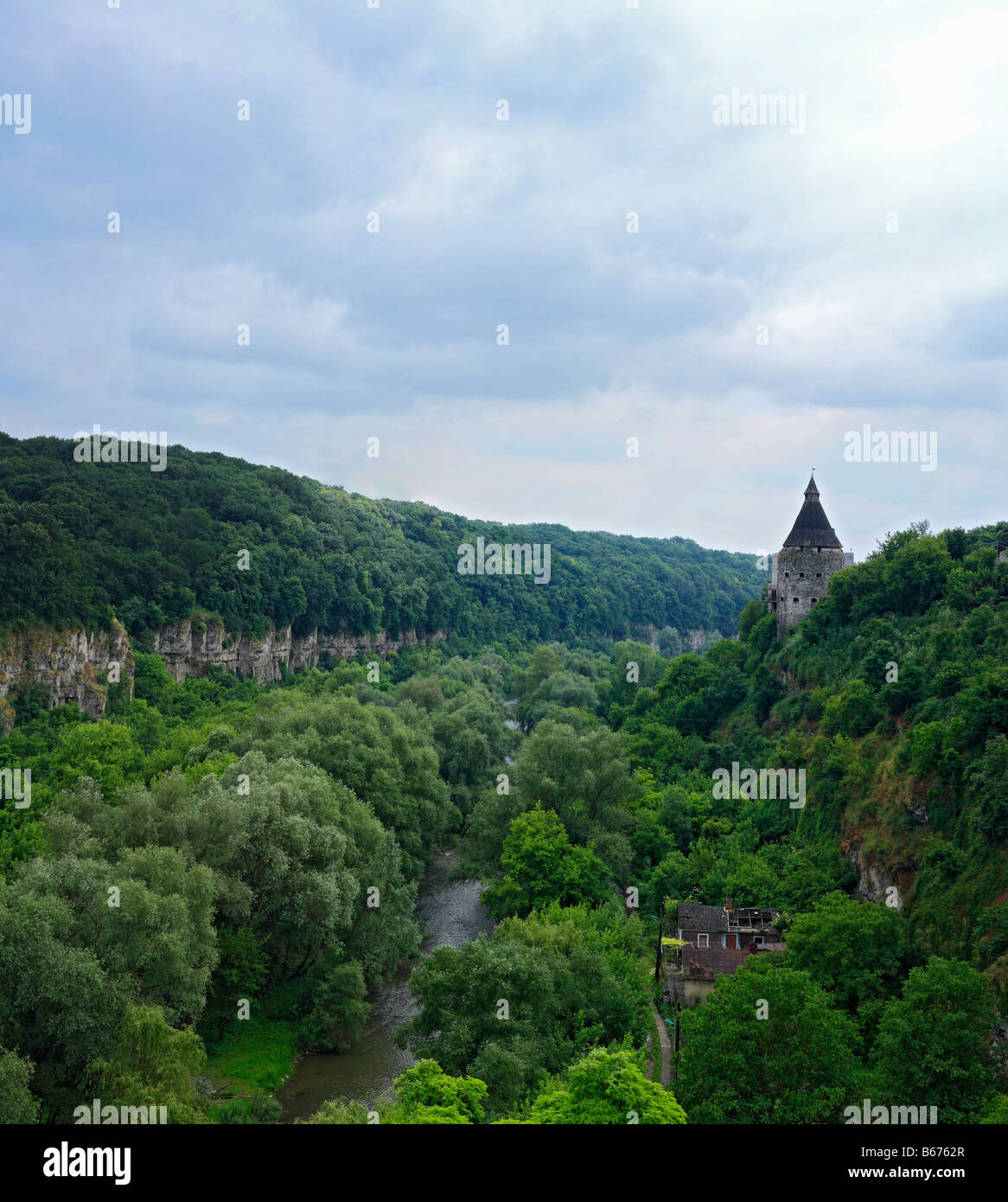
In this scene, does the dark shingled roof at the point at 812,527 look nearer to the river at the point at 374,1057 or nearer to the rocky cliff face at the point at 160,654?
the river at the point at 374,1057

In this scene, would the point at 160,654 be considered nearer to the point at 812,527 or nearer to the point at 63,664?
the point at 63,664

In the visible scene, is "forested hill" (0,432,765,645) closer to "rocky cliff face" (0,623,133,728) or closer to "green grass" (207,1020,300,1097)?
"rocky cliff face" (0,623,133,728)

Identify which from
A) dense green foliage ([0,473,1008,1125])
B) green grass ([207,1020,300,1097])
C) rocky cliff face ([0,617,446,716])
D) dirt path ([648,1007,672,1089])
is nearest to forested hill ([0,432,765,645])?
rocky cliff face ([0,617,446,716])

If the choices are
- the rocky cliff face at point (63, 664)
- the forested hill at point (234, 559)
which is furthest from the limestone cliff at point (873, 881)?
the forested hill at point (234, 559)

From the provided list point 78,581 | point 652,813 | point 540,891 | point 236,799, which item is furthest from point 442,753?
point 78,581
